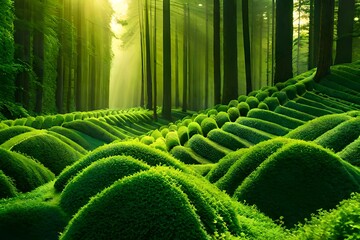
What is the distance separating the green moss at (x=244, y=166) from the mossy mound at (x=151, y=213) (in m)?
2.94

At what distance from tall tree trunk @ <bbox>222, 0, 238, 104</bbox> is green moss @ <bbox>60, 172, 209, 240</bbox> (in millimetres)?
16426

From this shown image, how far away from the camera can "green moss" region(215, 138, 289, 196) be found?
27.7ft

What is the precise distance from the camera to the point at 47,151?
39.2 ft

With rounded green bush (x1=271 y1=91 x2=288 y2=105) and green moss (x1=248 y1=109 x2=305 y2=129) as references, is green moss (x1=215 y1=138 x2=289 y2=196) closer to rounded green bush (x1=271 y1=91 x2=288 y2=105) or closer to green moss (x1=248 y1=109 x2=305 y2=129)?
green moss (x1=248 y1=109 x2=305 y2=129)

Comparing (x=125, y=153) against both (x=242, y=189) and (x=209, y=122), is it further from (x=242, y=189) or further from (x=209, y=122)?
(x=209, y=122)

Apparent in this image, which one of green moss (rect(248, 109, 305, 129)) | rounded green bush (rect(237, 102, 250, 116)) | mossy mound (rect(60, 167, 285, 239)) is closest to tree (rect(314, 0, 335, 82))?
rounded green bush (rect(237, 102, 250, 116))

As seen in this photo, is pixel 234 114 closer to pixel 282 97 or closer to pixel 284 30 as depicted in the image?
pixel 282 97

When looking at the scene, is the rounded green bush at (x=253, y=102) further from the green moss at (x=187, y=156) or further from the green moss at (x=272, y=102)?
the green moss at (x=187, y=156)

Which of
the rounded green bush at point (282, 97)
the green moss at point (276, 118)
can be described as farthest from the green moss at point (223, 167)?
the rounded green bush at point (282, 97)

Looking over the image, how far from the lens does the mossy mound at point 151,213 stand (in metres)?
4.77

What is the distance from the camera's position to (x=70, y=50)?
33594 mm

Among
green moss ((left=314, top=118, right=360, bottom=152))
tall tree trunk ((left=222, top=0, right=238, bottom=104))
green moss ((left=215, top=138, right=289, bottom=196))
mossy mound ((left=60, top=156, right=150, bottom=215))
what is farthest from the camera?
tall tree trunk ((left=222, top=0, right=238, bottom=104))

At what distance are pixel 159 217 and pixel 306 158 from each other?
367cm

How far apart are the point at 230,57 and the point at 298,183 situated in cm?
1422
